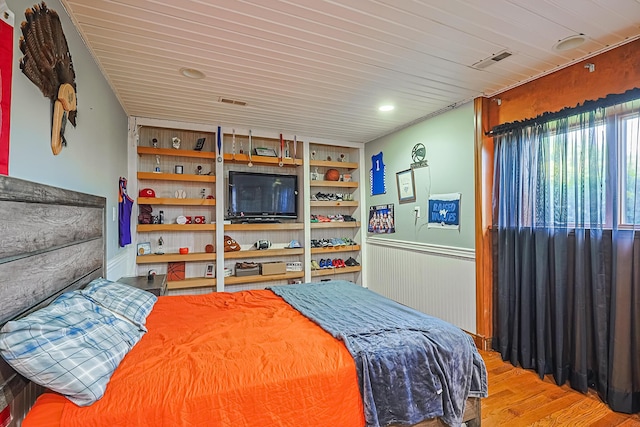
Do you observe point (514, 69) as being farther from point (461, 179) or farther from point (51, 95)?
point (51, 95)

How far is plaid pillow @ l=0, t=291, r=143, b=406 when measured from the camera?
99 cm

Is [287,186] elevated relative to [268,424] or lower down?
elevated

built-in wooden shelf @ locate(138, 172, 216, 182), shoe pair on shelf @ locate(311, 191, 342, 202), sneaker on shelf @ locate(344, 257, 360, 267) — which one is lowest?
sneaker on shelf @ locate(344, 257, 360, 267)

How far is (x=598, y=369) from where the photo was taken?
212 centimetres

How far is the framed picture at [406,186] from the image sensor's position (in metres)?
3.77

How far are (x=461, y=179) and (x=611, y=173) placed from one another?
1.19 meters

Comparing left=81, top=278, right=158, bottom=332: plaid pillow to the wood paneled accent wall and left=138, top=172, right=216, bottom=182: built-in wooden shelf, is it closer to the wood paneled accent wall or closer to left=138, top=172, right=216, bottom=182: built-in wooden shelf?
left=138, top=172, right=216, bottom=182: built-in wooden shelf

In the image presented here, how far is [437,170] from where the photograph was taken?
3402 mm

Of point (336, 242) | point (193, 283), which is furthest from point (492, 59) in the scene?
point (193, 283)

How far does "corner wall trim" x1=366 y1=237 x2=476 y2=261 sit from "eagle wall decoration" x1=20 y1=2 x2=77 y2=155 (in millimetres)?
3279

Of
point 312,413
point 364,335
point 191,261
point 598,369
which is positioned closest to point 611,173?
point 598,369

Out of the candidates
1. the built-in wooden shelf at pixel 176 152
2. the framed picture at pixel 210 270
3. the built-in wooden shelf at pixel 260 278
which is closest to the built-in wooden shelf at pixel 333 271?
the built-in wooden shelf at pixel 260 278

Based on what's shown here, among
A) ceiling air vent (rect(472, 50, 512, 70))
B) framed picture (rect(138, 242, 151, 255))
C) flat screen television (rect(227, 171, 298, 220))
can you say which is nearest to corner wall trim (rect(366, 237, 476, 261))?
flat screen television (rect(227, 171, 298, 220))

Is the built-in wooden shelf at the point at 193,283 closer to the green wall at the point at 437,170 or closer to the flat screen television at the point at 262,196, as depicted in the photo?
the flat screen television at the point at 262,196
